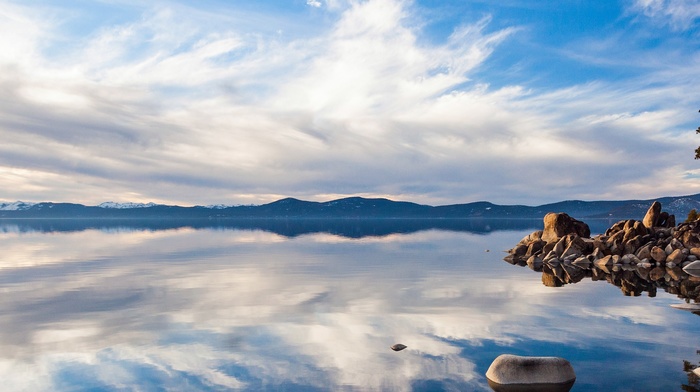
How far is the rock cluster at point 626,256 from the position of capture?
3660cm

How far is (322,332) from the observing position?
67.5ft

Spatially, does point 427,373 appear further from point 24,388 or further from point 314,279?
point 314,279

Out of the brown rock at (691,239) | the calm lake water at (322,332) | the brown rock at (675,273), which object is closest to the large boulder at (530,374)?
the calm lake water at (322,332)

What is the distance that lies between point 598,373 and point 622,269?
3357 centimetres

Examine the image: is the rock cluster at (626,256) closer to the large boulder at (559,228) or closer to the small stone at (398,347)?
the large boulder at (559,228)

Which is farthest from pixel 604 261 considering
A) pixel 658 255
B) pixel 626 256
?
pixel 658 255

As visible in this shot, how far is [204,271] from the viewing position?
42938 mm

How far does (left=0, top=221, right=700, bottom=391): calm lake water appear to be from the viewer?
1502cm

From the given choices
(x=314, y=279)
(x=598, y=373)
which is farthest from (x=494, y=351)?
(x=314, y=279)

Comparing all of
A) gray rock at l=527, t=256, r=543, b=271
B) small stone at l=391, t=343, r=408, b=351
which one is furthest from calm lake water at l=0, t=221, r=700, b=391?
gray rock at l=527, t=256, r=543, b=271

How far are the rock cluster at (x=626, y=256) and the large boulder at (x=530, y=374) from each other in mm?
20163

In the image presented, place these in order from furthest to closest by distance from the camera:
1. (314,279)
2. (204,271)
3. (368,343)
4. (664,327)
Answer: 1. (204,271)
2. (314,279)
3. (664,327)
4. (368,343)

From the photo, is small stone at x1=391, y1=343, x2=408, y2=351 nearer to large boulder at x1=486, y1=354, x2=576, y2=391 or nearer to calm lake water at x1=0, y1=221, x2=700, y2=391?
calm lake water at x1=0, y1=221, x2=700, y2=391

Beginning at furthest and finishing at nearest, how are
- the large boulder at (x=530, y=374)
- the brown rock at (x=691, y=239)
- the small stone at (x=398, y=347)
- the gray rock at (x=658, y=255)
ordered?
the brown rock at (x=691, y=239)
the gray rock at (x=658, y=255)
the small stone at (x=398, y=347)
the large boulder at (x=530, y=374)
